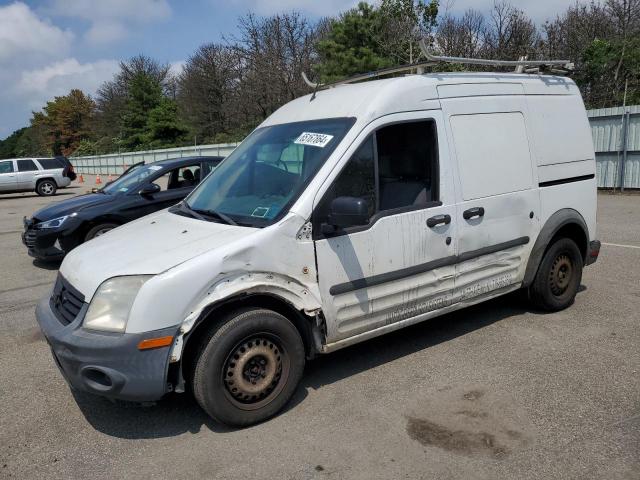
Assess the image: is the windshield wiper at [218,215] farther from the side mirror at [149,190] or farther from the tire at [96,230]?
the tire at [96,230]

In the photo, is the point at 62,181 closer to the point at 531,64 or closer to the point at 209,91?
the point at 531,64

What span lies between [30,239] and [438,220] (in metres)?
6.53

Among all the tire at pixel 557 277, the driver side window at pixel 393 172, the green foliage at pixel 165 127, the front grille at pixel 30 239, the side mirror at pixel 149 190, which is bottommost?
the tire at pixel 557 277

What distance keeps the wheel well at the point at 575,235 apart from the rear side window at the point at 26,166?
73.3 feet

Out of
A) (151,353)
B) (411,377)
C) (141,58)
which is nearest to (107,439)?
(151,353)

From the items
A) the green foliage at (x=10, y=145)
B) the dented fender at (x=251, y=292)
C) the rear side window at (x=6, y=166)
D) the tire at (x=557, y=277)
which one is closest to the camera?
the dented fender at (x=251, y=292)

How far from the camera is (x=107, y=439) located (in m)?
3.33

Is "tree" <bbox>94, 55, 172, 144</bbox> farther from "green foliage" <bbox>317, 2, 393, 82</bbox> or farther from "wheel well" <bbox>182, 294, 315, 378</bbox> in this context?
"wheel well" <bbox>182, 294, 315, 378</bbox>

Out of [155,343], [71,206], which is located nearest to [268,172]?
[155,343]

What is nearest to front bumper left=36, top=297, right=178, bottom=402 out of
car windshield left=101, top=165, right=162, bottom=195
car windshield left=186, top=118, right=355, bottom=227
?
car windshield left=186, top=118, right=355, bottom=227

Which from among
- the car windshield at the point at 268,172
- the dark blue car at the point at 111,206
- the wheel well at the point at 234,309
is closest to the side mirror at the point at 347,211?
the car windshield at the point at 268,172

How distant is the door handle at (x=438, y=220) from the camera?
4018 mm

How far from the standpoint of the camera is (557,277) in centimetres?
520

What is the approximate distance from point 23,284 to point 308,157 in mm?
5452
